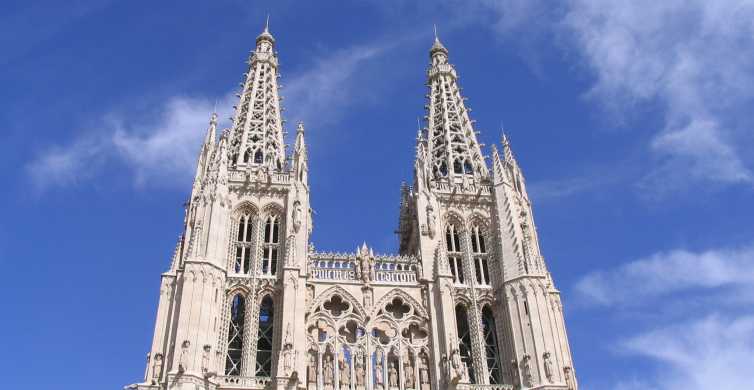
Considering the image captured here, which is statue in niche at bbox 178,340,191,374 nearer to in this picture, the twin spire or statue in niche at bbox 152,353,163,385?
statue in niche at bbox 152,353,163,385

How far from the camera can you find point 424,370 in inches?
1262

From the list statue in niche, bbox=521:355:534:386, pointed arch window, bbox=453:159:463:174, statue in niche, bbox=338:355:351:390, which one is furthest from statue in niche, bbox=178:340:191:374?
pointed arch window, bbox=453:159:463:174

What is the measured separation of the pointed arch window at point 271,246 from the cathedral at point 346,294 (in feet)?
0.19

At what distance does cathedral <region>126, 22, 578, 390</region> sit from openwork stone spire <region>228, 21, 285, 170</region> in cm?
17

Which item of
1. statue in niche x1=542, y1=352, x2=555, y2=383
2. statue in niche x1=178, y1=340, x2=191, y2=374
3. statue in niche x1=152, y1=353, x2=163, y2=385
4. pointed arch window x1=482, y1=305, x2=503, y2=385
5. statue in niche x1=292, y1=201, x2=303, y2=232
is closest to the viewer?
statue in niche x1=178, y1=340, x2=191, y2=374

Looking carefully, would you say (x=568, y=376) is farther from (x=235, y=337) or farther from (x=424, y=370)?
(x=235, y=337)

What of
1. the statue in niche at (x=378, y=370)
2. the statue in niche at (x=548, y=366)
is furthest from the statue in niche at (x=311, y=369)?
the statue in niche at (x=548, y=366)

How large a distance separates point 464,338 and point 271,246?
31.6ft

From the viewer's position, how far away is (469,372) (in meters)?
33.2

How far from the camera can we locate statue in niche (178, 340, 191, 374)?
92.2 feet

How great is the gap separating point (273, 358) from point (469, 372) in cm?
850

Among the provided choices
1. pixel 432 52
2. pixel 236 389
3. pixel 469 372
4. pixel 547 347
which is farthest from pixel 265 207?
pixel 432 52

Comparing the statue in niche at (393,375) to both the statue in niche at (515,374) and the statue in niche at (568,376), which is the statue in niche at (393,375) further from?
the statue in niche at (568,376)

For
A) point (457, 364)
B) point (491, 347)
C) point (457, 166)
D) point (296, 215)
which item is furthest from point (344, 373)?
point (457, 166)
